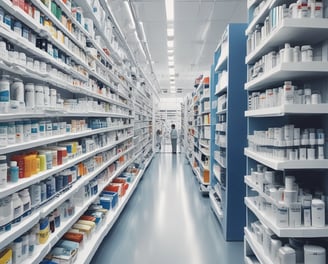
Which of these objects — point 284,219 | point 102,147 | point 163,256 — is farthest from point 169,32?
point 284,219

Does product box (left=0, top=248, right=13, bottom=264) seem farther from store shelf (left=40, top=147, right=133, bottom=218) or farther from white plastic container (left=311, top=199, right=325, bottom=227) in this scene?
white plastic container (left=311, top=199, right=325, bottom=227)

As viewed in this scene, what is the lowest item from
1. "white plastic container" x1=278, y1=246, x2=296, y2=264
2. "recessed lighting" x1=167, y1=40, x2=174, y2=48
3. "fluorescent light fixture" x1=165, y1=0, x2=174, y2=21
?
"white plastic container" x1=278, y1=246, x2=296, y2=264

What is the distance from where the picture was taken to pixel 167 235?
12.8 feet

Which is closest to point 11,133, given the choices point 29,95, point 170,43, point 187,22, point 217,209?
point 29,95

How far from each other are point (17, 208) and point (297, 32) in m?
2.26

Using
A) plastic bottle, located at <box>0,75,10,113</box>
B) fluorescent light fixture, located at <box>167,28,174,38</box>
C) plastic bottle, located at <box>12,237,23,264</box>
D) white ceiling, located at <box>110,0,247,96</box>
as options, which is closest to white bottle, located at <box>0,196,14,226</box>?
plastic bottle, located at <box>12,237,23,264</box>

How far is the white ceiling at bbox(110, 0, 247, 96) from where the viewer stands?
6.34m

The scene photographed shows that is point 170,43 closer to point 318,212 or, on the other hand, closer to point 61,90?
point 61,90

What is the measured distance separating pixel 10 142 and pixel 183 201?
4476 millimetres

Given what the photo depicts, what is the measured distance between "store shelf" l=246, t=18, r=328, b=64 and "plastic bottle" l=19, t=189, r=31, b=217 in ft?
6.85

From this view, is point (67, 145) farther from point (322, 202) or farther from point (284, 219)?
point (322, 202)

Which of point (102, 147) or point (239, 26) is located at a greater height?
point (239, 26)

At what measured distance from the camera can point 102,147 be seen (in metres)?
3.92

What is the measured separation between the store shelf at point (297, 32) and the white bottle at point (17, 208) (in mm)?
2097
